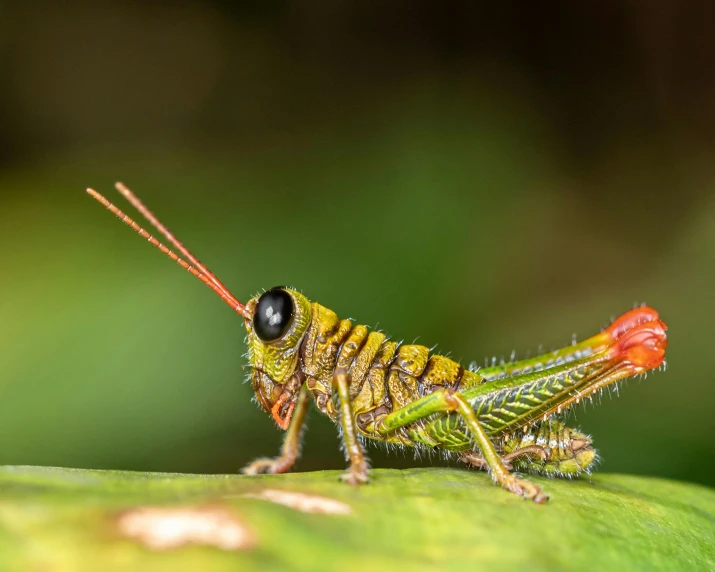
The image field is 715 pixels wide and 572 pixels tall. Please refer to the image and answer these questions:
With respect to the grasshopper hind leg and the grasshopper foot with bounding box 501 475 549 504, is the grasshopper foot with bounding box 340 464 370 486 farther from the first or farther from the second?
the grasshopper hind leg

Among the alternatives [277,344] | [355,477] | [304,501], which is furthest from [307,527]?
[277,344]

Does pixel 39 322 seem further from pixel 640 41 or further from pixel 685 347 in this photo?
pixel 640 41

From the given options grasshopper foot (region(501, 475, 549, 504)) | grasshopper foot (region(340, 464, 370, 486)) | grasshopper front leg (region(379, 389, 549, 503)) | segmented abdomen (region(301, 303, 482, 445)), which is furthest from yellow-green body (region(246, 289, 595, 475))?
grasshopper foot (region(340, 464, 370, 486))

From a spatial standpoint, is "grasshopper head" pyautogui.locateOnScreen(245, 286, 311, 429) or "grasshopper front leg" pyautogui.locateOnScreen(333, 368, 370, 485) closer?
"grasshopper front leg" pyautogui.locateOnScreen(333, 368, 370, 485)

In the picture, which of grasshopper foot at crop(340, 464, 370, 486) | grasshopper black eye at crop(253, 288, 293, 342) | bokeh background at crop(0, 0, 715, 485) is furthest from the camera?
bokeh background at crop(0, 0, 715, 485)

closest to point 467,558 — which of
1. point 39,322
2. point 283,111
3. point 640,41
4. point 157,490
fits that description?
A: point 157,490

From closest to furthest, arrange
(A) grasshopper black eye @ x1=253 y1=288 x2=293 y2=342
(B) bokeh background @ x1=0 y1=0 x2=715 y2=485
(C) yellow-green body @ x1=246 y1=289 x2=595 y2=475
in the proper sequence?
(A) grasshopper black eye @ x1=253 y1=288 x2=293 y2=342
(C) yellow-green body @ x1=246 y1=289 x2=595 y2=475
(B) bokeh background @ x1=0 y1=0 x2=715 y2=485

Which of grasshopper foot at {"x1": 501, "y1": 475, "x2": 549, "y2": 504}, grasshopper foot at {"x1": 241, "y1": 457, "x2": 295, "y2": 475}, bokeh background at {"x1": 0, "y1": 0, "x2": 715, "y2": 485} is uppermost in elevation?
bokeh background at {"x1": 0, "y1": 0, "x2": 715, "y2": 485}

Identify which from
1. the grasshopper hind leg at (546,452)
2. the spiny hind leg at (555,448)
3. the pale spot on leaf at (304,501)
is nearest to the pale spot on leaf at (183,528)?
the pale spot on leaf at (304,501)
